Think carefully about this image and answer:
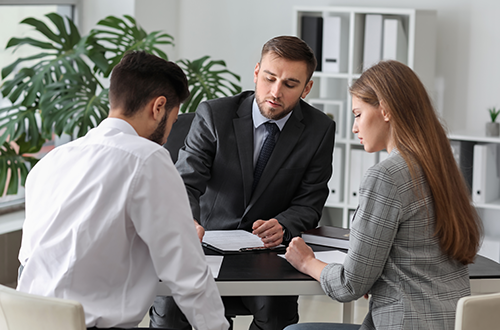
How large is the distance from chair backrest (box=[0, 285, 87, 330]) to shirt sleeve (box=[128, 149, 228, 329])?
0.21 m

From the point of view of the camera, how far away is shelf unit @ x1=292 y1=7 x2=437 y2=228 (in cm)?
352

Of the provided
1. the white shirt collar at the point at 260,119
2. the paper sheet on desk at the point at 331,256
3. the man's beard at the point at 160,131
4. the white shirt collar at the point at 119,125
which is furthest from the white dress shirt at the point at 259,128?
the white shirt collar at the point at 119,125

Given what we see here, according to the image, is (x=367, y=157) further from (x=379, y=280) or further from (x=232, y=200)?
(x=379, y=280)

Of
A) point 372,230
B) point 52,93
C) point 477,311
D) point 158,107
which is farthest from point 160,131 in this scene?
point 52,93

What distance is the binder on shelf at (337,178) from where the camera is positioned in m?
3.71

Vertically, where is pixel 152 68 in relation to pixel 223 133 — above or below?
above

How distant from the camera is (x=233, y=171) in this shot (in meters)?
2.15

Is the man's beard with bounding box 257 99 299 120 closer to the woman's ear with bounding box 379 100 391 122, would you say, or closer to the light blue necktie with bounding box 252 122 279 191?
the light blue necktie with bounding box 252 122 279 191

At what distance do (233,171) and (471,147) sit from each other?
77.4 inches

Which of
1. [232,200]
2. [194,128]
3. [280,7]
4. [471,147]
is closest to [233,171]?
[232,200]

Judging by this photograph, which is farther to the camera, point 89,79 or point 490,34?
point 490,34

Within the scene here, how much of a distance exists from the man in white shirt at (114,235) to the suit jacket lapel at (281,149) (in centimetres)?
82

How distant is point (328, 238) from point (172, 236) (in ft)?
2.40

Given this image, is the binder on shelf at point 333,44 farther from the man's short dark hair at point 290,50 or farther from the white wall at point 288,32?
the man's short dark hair at point 290,50
